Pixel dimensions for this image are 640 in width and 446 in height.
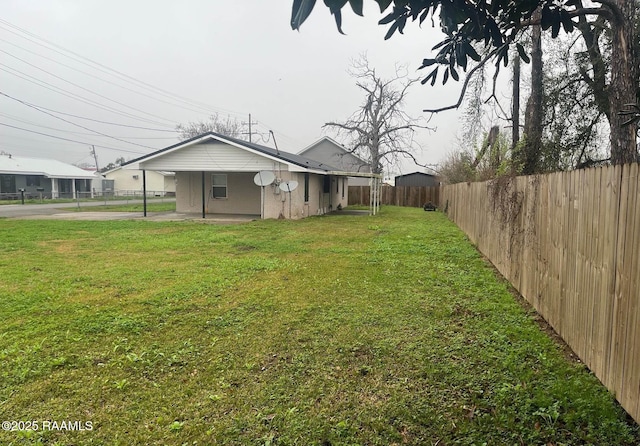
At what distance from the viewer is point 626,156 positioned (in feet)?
22.2

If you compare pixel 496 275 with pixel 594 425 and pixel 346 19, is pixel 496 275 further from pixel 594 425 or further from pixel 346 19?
pixel 346 19

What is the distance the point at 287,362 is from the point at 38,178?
41145mm

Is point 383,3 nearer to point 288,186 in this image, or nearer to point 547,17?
point 547,17

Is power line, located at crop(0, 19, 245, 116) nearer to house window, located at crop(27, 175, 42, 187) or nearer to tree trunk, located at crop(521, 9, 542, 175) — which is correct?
house window, located at crop(27, 175, 42, 187)

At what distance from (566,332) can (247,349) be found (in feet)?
9.58

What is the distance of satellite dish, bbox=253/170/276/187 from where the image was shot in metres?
15.4

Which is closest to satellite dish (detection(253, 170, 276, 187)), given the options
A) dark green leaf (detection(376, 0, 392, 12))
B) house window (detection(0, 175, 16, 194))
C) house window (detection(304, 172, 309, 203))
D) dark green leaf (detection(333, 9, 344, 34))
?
house window (detection(304, 172, 309, 203))

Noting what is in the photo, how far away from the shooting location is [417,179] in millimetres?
36656

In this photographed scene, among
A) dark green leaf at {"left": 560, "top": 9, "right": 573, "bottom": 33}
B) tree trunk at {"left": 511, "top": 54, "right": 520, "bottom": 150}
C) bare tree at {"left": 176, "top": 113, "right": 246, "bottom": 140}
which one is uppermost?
bare tree at {"left": 176, "top": 113, "right": 246, "bottom": 140}

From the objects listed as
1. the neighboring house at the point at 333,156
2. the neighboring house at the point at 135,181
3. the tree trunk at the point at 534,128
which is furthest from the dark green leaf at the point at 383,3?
the neighboring house at the point at 135,181

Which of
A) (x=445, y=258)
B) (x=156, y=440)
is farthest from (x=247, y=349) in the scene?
(x=445, y=258)

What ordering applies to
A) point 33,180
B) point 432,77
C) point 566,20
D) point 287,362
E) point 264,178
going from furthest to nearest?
point 33,180
point 264,178
point 287,362
point 432,77
point 566,20

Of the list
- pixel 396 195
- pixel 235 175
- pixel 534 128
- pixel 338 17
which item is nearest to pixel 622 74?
pixel 534 128

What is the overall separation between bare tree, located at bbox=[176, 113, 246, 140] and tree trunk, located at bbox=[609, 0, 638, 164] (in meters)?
45.8
